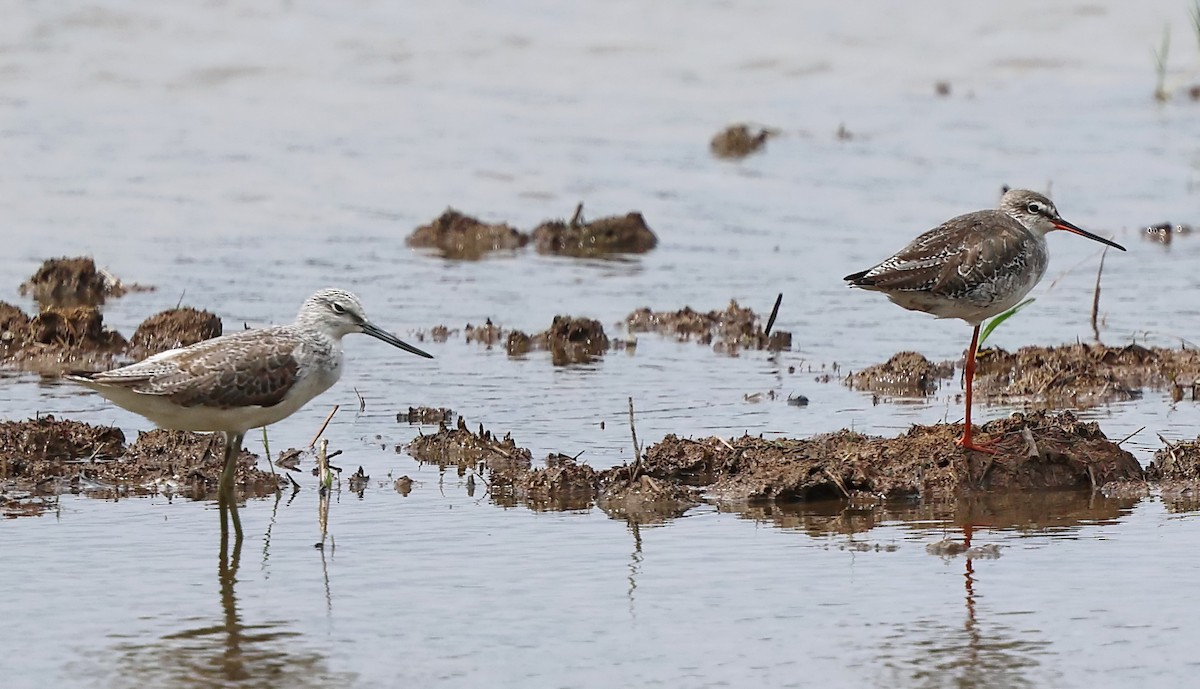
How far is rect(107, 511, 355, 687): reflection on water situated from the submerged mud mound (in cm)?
207

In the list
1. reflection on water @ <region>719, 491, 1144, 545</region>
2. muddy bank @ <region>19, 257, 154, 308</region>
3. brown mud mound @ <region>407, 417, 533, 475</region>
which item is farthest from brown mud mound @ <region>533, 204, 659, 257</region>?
reflection on water @ <region>719, 491, 1144, 545</region>

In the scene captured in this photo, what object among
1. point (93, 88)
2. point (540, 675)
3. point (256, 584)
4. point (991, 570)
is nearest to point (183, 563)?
point (256, 584)

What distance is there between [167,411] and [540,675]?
108 inches

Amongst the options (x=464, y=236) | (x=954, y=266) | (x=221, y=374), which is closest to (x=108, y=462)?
(x=221, y=374)

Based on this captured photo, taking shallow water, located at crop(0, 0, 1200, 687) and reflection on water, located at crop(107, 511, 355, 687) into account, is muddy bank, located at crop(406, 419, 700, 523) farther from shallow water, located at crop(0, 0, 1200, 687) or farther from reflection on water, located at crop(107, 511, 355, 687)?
reflection on water, located at crop(107, 511, 355, 687)

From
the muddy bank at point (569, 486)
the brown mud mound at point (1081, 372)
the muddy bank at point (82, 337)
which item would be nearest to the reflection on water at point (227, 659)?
the muddy bank at point (569, 486)

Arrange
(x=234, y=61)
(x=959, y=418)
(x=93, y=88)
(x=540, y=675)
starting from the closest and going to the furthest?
1. (x=540, y=675)
2. (x=959, y=418)
3. (x=93, y=88)
4. (x=234, y=61)

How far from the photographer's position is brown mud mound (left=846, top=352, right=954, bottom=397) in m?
11.6

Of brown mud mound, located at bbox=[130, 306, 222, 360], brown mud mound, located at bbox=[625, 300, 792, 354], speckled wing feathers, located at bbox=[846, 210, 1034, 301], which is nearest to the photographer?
speckled wing feathers, located at bbox=[846, 210, 1034, 301]

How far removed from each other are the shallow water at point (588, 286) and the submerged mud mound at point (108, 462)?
0.36m

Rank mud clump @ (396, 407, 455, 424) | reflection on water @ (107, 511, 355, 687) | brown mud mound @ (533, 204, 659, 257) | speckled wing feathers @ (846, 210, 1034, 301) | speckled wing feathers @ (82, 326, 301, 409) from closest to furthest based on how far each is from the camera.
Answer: reflection on water @ (107, 511, 355, 687) → speckled wing feathers @ (82, 326, 301, 409) → speckled wing feathers @ (846, 210, 1034, 301) → mud clump @ (396, 407, 455, 424) → brown mud mound @ (533, 204, 659, 257)

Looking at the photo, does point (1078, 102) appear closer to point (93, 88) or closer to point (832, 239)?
point (832, 239)

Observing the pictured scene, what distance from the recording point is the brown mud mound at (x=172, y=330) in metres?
12.4

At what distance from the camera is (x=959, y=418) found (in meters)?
10.8
